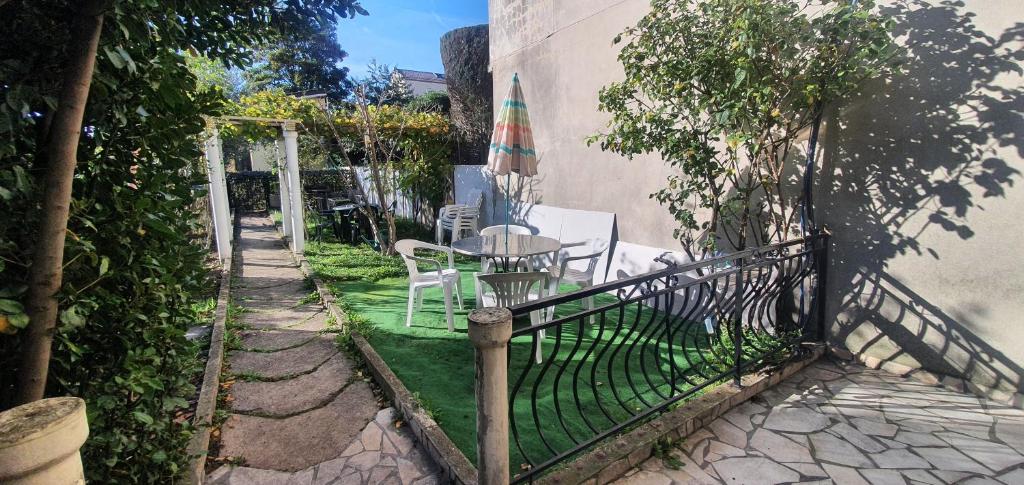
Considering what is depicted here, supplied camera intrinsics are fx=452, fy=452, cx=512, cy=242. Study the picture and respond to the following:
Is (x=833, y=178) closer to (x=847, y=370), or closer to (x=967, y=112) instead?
(x=967, y=112)

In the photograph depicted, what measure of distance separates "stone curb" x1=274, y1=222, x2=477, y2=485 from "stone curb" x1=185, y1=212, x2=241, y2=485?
3.32ft

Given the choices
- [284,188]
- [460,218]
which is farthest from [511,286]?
[284,188]

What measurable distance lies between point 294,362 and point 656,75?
151 inches

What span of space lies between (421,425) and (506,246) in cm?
243

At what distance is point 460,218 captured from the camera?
8258 millimetres

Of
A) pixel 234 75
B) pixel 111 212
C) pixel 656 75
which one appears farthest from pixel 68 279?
pixel 234 75

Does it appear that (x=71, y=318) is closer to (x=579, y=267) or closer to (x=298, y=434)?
(x=298, y=434)

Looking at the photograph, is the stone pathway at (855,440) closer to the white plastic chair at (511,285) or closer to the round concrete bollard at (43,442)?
the white plastic chair at (511,285)

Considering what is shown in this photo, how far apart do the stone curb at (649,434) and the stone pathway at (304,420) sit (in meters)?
0.77

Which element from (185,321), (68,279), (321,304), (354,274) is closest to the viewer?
(68,279)

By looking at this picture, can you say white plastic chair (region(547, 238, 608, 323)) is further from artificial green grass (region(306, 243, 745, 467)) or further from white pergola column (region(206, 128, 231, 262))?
white pergola column (region(206, 128, 231, 262))

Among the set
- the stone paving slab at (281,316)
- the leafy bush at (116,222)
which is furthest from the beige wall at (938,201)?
the stone paving slab at (281,316)

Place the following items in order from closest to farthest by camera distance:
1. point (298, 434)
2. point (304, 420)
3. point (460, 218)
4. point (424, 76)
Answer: point (298, 434)
point (304, 420)
point (460, 218)
point (424, 76)

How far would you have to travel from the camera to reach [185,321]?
76.5 inches
